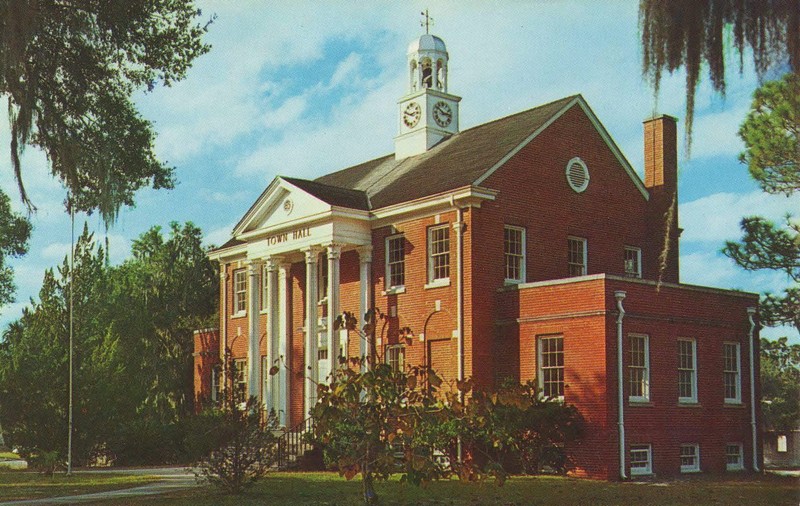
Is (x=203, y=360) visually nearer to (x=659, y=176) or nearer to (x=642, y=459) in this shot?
(x=659, y=176)

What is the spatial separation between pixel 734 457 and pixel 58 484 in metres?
17.5

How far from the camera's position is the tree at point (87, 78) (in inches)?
647

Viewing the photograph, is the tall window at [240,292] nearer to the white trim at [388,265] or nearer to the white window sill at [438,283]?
the white trim at [388,265]

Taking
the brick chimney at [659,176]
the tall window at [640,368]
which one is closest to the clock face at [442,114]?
the brick chimney at [659,176]

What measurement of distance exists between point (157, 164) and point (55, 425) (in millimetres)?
10876

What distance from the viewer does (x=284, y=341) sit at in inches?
1345

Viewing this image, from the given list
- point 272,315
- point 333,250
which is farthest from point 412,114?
point 272,315

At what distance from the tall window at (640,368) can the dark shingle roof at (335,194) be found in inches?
364

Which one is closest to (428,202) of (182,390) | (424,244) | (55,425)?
(424,244)

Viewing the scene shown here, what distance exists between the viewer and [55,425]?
29.0 meters

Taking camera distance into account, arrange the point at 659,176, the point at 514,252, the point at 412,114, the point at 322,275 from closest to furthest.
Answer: the point at 514,252 → the point at 659,176 → the point at 322,275 → the point at 412,114

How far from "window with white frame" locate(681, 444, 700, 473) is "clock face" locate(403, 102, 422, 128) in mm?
14250

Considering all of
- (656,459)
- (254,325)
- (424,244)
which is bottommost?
(656,459)

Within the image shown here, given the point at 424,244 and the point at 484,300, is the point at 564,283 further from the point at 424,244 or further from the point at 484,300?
the point at 424,244
